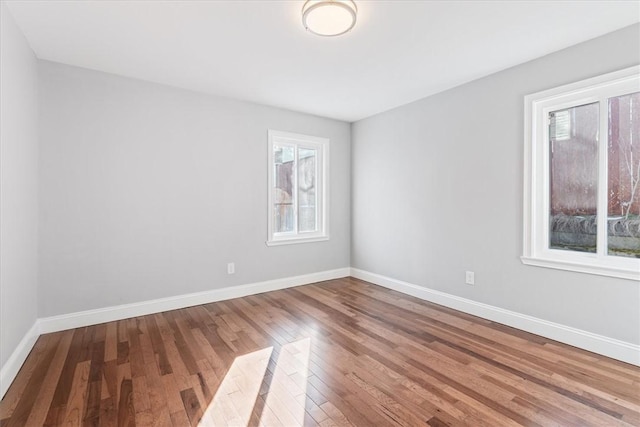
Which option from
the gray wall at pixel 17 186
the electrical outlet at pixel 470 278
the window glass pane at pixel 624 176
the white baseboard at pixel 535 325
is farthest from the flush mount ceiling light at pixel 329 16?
the white baseboard at pixel 535 325

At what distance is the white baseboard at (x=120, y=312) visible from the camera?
212 centimetres

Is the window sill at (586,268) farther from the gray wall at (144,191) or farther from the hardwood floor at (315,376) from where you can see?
the gray wall at (144,191)

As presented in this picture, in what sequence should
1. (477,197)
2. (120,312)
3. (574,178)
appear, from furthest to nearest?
(477,197), (120,312), (574,178)

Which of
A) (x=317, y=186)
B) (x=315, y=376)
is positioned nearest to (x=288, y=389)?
(x=315, y=376)

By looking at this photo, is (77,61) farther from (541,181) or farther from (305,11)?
(541,181)

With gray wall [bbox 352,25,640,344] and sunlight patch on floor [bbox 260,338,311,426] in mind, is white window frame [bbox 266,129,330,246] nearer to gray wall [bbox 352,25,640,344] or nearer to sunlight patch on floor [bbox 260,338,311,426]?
gray wall [bbox 352,25,640,344]

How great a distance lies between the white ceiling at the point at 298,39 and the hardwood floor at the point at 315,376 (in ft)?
8.07

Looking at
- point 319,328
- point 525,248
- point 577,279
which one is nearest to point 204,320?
point 319,328

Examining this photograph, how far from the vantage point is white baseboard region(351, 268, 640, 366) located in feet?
7.49

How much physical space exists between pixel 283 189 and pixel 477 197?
2455mm

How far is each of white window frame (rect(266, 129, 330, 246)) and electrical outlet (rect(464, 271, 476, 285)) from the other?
203cm

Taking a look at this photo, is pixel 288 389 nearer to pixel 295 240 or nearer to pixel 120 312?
pixel 120 312

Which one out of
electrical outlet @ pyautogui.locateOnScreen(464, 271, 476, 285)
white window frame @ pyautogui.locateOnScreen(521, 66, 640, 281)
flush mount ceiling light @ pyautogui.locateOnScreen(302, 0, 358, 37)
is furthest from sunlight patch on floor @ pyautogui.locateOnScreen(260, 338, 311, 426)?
flush mount ceiling light @ pyautogui.locateOnScreen(302, 0, 358, 37)

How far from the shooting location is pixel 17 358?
2.15m
